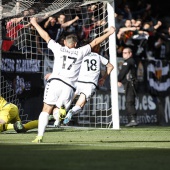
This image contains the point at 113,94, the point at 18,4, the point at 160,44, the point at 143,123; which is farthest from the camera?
the point at 160,44

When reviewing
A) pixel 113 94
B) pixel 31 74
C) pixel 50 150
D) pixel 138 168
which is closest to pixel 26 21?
pixel 31 74

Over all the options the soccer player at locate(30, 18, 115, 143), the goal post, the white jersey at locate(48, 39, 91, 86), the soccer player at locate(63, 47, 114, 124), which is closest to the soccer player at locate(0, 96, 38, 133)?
the soccer player at locate(63, 47, 114, 124)

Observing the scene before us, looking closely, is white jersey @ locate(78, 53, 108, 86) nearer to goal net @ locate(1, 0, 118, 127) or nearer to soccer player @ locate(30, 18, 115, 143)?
goal net @ locate(1, 0, 118, 127)

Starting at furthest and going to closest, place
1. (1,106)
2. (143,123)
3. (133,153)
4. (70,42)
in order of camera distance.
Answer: (143,123)
(1,106)
(70,42)
(133,153)

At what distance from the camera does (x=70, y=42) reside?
11.4 metres

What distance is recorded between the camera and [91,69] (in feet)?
52.8

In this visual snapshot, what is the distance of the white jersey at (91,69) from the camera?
16.0 m

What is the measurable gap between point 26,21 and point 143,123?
4.93 m

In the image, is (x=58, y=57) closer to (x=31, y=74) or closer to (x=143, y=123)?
(x=31, y=74)

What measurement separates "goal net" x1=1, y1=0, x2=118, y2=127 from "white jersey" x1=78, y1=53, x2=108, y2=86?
1.24 metres

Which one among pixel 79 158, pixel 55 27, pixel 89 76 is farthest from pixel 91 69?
pixel 79 158

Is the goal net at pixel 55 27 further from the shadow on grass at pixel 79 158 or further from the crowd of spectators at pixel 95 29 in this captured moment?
the shadow on grass at pixel 79 158

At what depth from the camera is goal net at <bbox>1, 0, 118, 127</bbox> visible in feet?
52.3

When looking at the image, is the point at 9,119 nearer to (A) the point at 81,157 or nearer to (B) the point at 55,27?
(B) the point at 55,27
